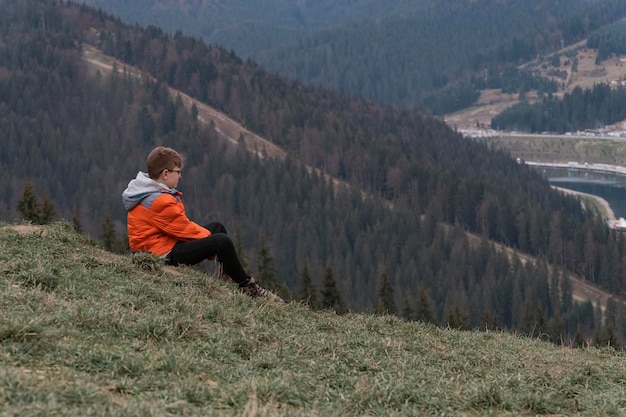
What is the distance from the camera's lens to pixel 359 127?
7116 inches

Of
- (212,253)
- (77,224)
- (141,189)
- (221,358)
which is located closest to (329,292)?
(77,224)

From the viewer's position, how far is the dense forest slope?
10506cm

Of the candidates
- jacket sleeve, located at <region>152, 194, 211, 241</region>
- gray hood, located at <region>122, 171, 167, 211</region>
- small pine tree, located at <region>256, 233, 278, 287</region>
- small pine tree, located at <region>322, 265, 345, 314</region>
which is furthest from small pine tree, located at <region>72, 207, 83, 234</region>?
small pine tree, located at <region>322, 265, 345, 314</region>

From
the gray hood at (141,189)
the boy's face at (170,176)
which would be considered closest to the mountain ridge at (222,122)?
the boy's face at (170,176)

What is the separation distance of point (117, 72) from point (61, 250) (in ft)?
526

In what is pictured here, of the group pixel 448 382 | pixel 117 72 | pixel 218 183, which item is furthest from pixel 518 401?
pixel 117 72

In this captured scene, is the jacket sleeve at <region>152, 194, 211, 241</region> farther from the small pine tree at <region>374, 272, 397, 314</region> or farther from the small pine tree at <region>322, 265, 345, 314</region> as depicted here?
the small pine tree at <region>374, 272, 397, 314</region>

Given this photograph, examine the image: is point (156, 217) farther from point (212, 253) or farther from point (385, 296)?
point (385, 296)

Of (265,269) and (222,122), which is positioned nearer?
(265,269)

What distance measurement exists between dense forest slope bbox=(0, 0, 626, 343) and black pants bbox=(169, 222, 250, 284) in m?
72.6

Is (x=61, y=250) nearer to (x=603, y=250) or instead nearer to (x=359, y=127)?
(x=603, y=250)

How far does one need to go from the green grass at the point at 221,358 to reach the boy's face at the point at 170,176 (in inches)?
53.0

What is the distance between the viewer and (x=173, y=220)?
13.4 meters

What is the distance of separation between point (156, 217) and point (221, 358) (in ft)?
16.5
